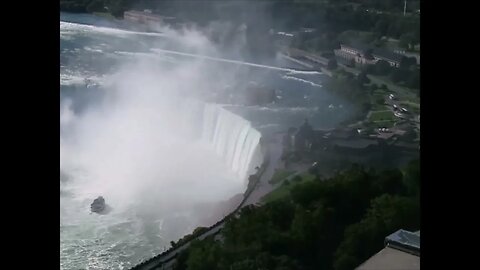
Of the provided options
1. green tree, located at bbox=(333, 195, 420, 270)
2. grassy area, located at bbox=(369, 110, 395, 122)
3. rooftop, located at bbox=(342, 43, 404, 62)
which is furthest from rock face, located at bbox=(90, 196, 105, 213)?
rooftop, located at bbox=(342, 43, 404, 62)

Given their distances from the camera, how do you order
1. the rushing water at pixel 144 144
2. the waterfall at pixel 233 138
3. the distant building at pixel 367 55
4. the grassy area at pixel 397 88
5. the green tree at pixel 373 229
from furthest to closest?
the distant building at pixel 367 55 → the grassy area at pixel 397 88 → the waterfall at pixel 233 138 → the rushing water at pixel 144 144 → the green tree at pixel 373 229

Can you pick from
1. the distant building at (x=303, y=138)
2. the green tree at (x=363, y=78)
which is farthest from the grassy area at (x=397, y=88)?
the distant building at (x=303, y=138)

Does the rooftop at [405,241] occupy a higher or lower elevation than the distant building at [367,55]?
lower

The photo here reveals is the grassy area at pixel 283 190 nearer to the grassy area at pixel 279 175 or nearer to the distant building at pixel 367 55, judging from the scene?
the grassy area at pixel 279 175

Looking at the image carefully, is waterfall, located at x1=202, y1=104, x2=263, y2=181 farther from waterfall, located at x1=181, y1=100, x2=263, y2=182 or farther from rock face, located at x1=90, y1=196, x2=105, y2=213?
rock face, located at x1=90, y1=196, x2=105, y2=213

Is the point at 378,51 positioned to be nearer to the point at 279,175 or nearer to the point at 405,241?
the point at 279,175

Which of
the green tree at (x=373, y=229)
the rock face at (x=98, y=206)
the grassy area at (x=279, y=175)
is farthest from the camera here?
the grassy area at (x=279, y=175)

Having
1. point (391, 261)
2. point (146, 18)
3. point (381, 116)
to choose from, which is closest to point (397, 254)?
point (391, 261)
